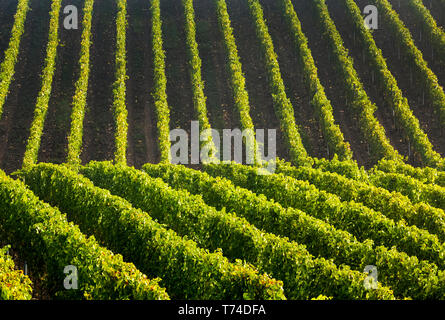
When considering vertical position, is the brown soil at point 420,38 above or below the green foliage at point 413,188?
above

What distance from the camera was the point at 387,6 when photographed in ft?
126

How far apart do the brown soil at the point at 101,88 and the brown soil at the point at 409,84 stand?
69.3 feet

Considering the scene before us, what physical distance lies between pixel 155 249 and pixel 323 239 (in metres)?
5.79

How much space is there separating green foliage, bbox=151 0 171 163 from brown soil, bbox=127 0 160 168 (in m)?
0.85

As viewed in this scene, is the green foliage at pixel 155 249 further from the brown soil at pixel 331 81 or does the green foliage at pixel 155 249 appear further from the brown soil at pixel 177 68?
the brown soil at pixel 331 81

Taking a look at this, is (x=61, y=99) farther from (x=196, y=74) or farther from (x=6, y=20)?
(x=6, y=20)

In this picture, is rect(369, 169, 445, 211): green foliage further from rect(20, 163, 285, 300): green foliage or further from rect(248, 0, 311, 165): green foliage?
rect(20, 163, 285, 300): green foliage

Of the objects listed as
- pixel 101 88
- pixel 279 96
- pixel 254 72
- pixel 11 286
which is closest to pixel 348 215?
pixel 11 286

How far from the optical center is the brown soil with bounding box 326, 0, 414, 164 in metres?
29.3

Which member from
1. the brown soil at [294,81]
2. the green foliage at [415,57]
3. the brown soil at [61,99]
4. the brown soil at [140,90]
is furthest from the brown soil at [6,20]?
the green foliage at [415,57]

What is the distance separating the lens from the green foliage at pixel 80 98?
2570cm

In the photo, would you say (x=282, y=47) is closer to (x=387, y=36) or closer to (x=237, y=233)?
(x=387, y=36)

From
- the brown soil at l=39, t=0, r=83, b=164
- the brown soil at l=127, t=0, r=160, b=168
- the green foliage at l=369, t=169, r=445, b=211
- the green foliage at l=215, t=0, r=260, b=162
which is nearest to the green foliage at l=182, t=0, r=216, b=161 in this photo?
the green foliage at l=215, t=0, r=260, b=162
